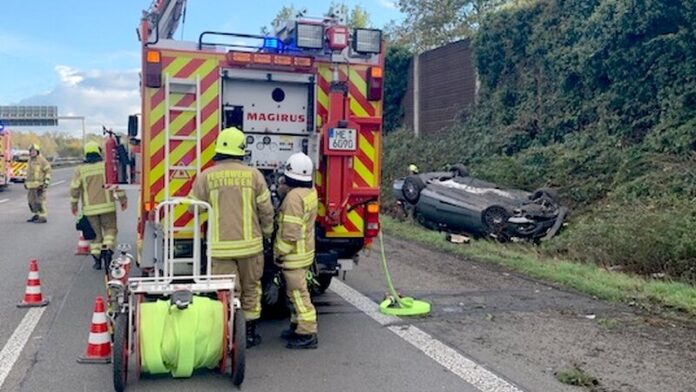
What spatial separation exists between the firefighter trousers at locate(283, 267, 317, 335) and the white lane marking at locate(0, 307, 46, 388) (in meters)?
2.16

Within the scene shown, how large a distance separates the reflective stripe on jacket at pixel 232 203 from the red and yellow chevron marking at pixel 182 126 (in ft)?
2.69

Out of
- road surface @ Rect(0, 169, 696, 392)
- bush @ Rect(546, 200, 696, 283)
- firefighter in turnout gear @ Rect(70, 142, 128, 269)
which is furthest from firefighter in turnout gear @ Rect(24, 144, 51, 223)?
bush @ Rect(546, 200, 696, 283)

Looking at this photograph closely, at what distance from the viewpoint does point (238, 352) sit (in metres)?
4.95

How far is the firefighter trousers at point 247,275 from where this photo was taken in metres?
5.74

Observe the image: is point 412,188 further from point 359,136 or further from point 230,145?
point 230,145

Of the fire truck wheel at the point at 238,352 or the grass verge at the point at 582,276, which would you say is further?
the grass verge at the point at 582,276

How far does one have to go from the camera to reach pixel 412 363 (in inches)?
218

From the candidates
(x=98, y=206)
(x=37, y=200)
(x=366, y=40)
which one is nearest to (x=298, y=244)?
(x=366, y=40)

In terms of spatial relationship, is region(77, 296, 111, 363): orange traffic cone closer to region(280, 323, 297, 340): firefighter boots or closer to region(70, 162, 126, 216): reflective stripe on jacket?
region(280, 323, 297, 340): firefighter boots

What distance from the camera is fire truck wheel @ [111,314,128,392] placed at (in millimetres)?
4750

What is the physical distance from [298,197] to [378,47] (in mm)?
1850

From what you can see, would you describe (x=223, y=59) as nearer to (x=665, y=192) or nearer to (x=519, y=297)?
(x=519, y=297)

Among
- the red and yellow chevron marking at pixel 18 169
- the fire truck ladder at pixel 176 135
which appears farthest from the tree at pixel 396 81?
the fire truck ladder at pixel 176 135

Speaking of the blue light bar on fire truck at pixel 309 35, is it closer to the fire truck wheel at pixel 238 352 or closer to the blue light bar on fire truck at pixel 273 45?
the blue light bar on fire truck at pixel 273 45
